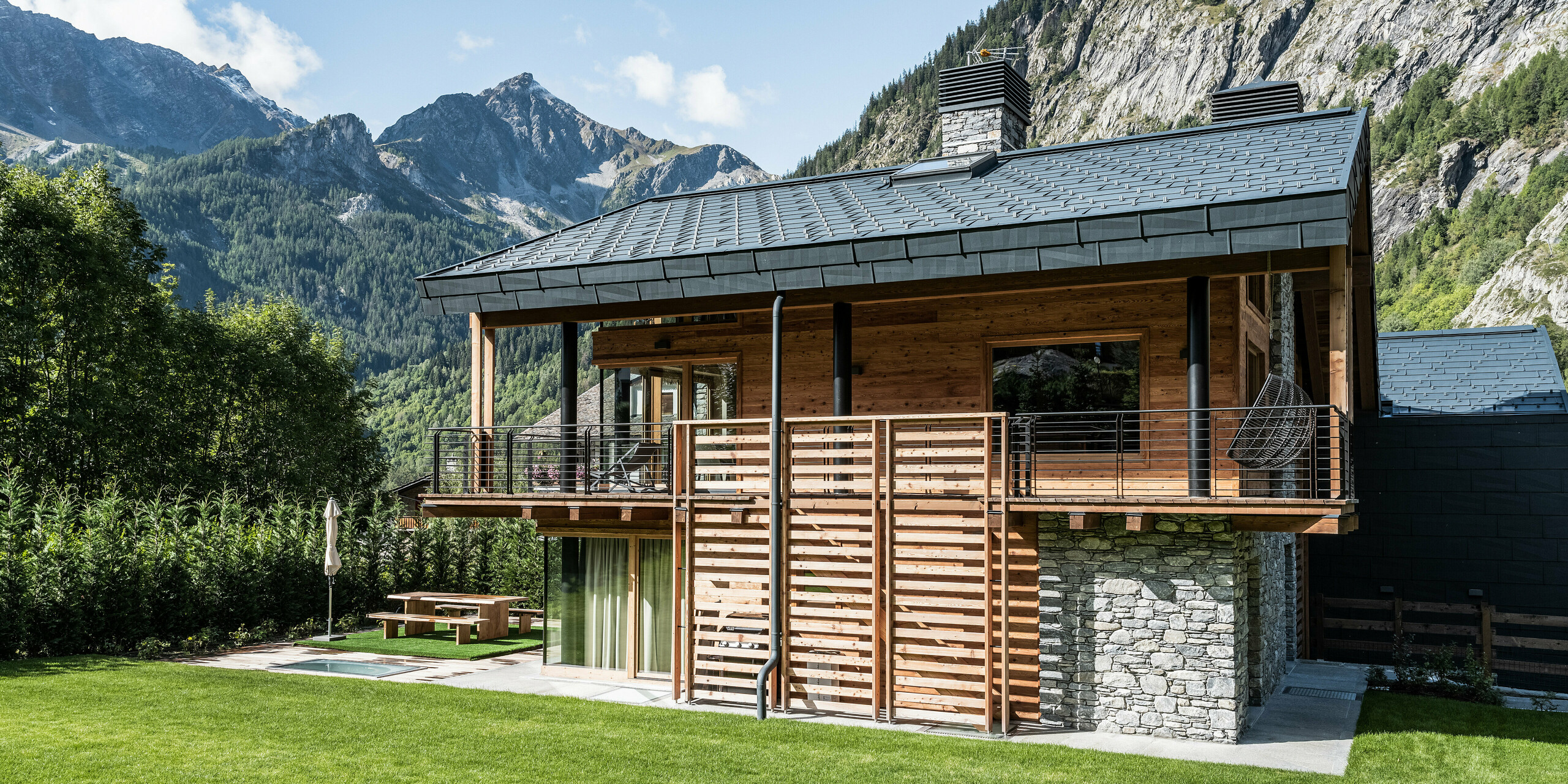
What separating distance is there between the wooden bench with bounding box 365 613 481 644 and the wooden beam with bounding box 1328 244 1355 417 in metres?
12.4

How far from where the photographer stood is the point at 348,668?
45.5 feet

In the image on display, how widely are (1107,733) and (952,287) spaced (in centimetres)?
476

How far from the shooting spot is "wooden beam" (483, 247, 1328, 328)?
991cm

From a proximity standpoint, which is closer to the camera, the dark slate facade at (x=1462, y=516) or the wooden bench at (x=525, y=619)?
the dark slate facade at (x=1462, y=516)

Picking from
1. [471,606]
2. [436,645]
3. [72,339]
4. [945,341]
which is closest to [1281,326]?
[945,341]

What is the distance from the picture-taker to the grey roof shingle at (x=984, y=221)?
9.75 m

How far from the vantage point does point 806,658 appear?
10789mm

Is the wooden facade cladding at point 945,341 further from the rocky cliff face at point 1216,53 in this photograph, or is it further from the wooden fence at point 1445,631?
the rocky cliff face at point 1216,53

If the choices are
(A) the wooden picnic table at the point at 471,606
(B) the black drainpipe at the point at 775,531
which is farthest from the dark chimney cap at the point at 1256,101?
(A) the wooden picnic table at the point at 471,606

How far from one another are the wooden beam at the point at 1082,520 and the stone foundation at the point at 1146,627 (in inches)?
14.5

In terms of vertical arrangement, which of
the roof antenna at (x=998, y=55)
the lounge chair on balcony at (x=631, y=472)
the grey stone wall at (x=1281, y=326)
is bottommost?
the lounge chair on balcony at (x=631, y=472)

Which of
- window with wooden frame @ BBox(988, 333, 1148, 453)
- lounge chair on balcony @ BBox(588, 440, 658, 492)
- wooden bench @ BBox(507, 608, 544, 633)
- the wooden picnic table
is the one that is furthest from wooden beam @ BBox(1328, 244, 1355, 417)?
wooden bench @ BBox(507, 608, 544, 633)

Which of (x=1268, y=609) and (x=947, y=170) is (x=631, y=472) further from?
(x=1268, y=609)

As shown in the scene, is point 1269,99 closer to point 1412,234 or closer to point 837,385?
point 837,385
